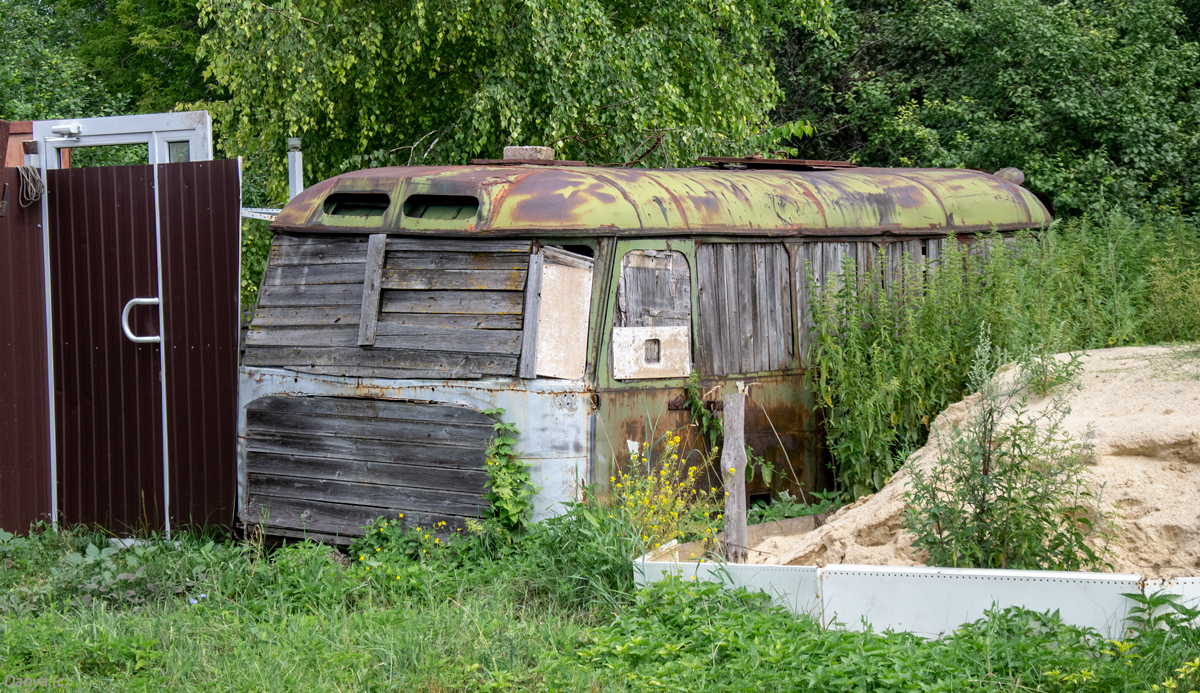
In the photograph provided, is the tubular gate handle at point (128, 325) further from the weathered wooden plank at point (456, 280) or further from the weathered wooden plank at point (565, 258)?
the weathered wooden plank at point (565, 258)

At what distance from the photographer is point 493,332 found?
19.7 feet

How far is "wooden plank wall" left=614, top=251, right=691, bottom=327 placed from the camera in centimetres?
627

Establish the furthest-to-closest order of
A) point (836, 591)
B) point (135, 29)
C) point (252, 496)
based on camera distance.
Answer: point (135, 29) < point (252, 496) < point (836, 591)

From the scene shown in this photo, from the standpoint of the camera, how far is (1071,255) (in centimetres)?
873

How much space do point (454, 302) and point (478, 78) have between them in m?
5.64

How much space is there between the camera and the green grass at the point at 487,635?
4168 millimetres

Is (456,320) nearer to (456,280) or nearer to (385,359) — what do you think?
(456,280)

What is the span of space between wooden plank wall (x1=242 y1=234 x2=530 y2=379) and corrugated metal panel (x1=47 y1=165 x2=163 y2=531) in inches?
34.1

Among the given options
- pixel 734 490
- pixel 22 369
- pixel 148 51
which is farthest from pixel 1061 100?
pixel 148 51

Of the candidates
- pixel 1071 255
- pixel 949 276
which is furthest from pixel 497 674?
pixel 1071 255

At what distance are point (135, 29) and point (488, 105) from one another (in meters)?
13.6

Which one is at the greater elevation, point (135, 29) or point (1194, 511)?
point (135, 29)

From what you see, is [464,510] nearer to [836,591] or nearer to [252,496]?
[252,496]

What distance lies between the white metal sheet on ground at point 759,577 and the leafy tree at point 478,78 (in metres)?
5.32
